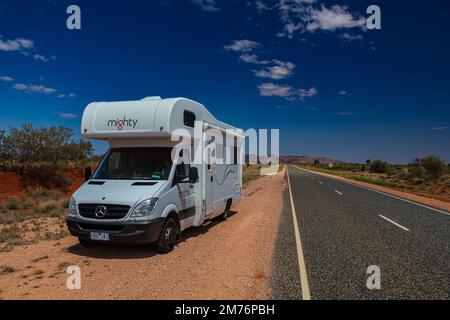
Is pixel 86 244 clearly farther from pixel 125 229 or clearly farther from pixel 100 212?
pixel 125 229

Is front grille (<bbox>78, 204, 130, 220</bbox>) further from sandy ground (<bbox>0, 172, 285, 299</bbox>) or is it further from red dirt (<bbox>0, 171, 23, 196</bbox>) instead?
red dirt (<bbox>0, 171, 23, 196</bbox>)

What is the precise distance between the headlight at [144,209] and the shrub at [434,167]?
130 ft

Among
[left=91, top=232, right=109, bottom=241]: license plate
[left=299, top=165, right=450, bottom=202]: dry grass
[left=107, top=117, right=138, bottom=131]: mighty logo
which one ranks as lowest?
[left=299, top=165, right=450, bottom=202]: dry grass

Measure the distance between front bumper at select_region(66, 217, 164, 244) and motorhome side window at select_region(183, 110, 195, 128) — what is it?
2543mm

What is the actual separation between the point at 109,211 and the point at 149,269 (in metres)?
1.46

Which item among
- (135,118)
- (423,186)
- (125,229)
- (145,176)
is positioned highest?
(135,118)

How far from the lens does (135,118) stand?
8.03 metres

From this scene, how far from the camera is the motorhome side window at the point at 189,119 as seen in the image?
336 inches

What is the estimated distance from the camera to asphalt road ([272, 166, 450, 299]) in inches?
216

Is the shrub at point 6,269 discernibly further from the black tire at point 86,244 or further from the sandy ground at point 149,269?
the black tire at point 86,244

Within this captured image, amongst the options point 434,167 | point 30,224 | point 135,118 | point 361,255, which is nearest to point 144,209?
point 135,118

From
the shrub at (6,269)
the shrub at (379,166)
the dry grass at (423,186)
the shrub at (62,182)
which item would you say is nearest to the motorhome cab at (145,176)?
the shrub at (6,269)

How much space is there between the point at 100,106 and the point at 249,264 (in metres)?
4.98

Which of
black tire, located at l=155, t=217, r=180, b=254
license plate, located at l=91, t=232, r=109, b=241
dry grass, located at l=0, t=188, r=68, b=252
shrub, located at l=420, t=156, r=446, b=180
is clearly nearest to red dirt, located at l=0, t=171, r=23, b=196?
dry grass, located at l=0, t=188, r=68, b=252
